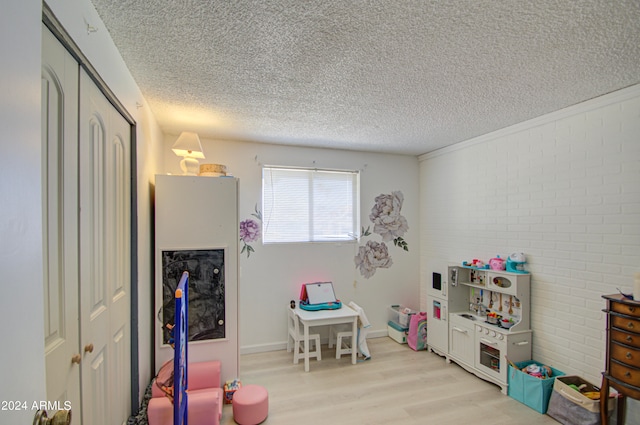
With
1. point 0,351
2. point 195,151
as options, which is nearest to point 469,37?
point 0,351

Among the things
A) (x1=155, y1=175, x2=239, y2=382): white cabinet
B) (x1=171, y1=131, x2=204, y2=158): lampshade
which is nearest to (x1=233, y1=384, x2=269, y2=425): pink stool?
(x1=155, y1=175, x2=239, y2=382): white cabinet

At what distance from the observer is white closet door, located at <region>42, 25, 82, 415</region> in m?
1.07

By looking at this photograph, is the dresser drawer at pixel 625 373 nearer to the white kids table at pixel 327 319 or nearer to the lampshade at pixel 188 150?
the white kids table at pixel 327 319

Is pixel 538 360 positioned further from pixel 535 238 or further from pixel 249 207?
pixel 249 207

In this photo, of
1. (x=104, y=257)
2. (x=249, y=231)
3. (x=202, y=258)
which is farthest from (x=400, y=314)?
(x=104, y=257)

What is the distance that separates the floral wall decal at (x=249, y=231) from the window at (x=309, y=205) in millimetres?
73

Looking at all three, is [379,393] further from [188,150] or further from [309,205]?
[188,150]

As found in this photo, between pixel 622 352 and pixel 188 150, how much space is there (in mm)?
3510

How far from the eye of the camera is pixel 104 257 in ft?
5.32

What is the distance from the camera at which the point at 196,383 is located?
2494 millimetres

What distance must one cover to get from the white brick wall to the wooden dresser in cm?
33

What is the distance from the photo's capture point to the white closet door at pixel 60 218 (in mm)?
1065

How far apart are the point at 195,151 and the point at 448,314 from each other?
315cm

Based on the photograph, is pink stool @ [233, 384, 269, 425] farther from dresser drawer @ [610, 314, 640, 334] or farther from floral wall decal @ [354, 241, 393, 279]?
dresser drawer @ [610, 314, 640, 334]
